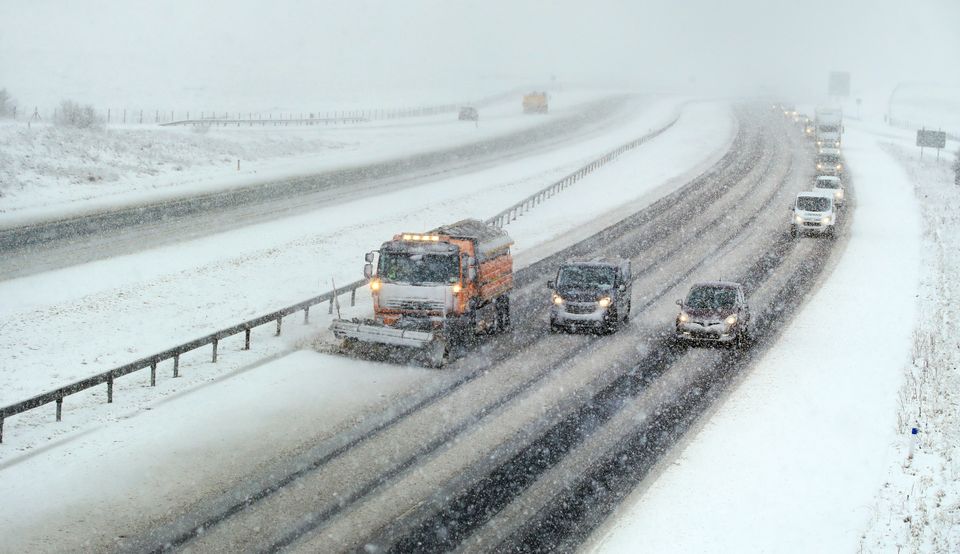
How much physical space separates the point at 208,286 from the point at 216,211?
12.3 meters

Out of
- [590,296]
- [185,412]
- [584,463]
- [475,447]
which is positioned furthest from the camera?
[590,296]

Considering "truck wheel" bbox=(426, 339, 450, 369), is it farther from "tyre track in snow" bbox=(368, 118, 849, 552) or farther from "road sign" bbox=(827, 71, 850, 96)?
"road sign" bbox=(827, 71, 850, 96)

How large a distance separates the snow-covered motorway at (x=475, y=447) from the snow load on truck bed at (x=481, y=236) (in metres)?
2.32

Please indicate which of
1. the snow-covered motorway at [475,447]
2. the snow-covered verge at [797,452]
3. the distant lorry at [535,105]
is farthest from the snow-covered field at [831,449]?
the distant lorry at [535,105]

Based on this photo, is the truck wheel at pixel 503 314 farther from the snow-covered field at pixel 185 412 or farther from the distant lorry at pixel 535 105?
the distant lorry at pixel 535 105

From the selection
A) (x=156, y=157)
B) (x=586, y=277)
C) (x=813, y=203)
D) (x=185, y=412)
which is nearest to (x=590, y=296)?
(x=586, y=277)

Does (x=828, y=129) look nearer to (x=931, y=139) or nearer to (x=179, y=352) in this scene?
(x=931, y=139)

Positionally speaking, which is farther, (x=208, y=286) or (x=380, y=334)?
(x=208, y=286)

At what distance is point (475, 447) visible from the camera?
1852cm

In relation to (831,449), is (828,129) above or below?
above

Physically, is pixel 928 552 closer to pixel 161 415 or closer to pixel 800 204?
pixel 161 415

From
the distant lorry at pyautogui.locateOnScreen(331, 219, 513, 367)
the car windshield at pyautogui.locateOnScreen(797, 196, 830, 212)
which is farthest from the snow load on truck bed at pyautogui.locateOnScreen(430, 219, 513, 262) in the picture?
the car windshield at pyautogui.locateOnScreen(797, 196, 830, 212)

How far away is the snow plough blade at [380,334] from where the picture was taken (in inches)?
922

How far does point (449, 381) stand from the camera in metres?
22.8
